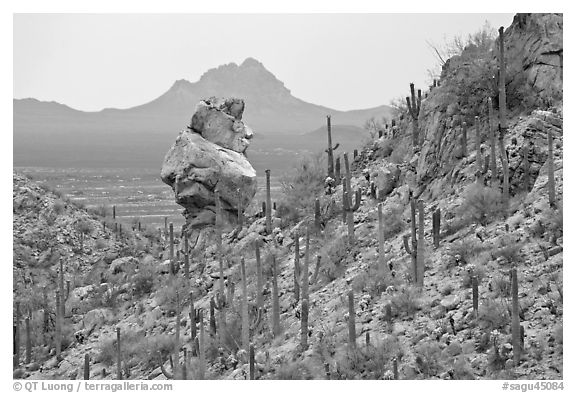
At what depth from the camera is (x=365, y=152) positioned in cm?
2891

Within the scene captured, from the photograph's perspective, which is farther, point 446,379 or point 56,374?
point 56,374

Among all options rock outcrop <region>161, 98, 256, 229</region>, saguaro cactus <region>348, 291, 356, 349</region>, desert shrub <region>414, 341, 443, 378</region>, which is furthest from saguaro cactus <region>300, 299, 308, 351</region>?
rock outcrop <region>161, 98, 256, 229</region>

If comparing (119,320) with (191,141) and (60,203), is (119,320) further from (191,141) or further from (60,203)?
(60,203)


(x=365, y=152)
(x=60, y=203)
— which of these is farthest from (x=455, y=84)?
(x=60, y=203)

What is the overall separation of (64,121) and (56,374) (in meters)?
167

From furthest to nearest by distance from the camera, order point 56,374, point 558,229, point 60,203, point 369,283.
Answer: point 60,203 < point 56,374 < point 369,283 < point 558,229

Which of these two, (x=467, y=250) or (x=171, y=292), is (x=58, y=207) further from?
(x=467, y=250)

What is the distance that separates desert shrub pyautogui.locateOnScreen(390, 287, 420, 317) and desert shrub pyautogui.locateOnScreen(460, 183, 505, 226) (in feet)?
10.2

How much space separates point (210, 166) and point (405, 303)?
15071mm

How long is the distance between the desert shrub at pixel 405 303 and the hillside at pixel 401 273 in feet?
0.10

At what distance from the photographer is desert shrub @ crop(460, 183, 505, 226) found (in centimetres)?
1941

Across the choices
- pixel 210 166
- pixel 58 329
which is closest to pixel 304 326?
pixel 58 329

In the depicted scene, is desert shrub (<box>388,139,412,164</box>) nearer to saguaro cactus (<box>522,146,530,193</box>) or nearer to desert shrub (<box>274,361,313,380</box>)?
saguaro cactus (<box>522,146,530,193</box>)

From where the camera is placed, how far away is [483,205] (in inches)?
778
